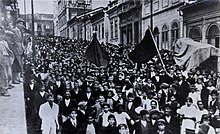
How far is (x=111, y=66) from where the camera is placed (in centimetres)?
209

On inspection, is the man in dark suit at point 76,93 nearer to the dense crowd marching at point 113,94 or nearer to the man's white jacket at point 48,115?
the dense crowd marching at point 113,94

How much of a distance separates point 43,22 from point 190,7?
0.98 m

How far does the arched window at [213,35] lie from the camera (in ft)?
6.44

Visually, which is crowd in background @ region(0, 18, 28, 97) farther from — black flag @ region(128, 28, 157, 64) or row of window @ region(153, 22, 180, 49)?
row of window @ region(153, 22, 180, 49)

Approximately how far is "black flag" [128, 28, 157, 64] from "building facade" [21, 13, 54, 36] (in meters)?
0.59

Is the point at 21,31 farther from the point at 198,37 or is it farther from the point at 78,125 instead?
the point at 198,37

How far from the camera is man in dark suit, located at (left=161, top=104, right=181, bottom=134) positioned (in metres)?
2.00

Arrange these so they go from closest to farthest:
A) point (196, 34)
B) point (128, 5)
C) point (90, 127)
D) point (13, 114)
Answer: point (13, 114) → point (90, 127) → point (196, 34) → point (128, 5)

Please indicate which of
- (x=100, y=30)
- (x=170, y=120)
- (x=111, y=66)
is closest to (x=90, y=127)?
(x=111, y=66)

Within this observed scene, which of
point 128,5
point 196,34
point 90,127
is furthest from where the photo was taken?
point 128,5

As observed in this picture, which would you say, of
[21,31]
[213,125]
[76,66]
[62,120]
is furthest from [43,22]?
[213,125]

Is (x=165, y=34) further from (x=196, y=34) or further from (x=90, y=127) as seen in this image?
(x=90, y=127)

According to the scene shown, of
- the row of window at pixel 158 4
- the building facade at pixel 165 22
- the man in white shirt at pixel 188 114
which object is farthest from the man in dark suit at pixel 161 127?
the row of window at pixel 158 4

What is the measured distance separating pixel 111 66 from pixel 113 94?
0.20 m
